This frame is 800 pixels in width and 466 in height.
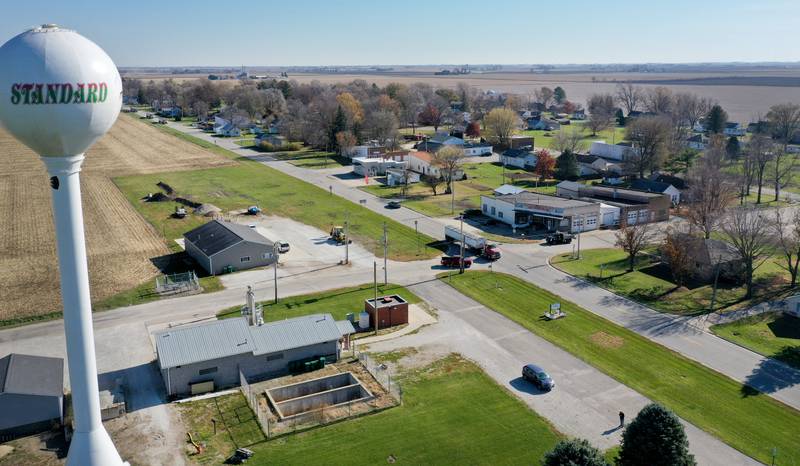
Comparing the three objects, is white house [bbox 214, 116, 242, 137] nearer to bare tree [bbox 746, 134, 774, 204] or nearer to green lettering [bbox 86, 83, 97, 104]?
bare tree [bbox 746, 134, 774, 204]

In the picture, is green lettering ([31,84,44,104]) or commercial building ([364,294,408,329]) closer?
green lettering ([31,84,44,104])

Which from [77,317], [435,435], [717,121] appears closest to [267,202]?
[435,435]

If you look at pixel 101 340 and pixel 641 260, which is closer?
pixel 101 340

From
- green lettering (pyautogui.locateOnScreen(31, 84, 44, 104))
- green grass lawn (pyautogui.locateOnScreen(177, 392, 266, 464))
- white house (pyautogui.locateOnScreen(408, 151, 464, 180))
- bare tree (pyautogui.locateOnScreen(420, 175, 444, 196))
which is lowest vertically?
green grass lawn (pyautogui.locateOnScreen(177, 392, 266, 464))

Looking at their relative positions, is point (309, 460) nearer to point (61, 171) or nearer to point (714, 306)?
point (61, 171)

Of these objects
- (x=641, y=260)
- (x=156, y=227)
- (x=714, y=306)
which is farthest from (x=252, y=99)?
(x=714, y=306)

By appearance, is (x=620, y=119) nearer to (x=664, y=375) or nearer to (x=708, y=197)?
(x=708, y=197)

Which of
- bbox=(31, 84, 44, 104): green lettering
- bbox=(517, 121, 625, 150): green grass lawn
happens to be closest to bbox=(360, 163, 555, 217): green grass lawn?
bbox=(517, 121, 625, 150): green grass lawn
